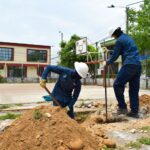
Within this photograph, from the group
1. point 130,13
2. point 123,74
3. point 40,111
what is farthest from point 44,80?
point 130,13

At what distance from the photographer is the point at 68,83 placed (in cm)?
715

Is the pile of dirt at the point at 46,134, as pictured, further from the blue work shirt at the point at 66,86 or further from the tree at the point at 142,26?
the tree at the point at 142,26

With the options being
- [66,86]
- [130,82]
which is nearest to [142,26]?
[130,82]

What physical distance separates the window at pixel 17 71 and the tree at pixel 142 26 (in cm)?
4269

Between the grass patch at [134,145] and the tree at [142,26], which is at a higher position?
the tree at [142,26]

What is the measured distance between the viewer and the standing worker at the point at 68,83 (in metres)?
6.98

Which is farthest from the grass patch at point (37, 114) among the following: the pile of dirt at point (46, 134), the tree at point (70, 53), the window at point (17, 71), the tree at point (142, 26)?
the window at point (17, 71)

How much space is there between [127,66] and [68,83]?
1.99m

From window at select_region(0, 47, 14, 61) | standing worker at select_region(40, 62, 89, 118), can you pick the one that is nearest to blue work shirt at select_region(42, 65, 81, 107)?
standing worker at select_region(40, 62, 89, 118)

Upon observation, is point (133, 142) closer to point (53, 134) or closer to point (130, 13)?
point (53, 134)

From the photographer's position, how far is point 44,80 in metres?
6.96

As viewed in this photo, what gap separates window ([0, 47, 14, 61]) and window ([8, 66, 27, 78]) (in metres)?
1.81

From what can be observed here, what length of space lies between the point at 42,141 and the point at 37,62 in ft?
231

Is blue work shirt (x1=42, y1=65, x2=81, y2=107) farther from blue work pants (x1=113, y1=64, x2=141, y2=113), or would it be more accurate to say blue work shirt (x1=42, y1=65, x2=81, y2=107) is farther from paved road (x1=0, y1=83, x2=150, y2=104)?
paved road (x1=0, y1=83, x2=150, y2=104)
